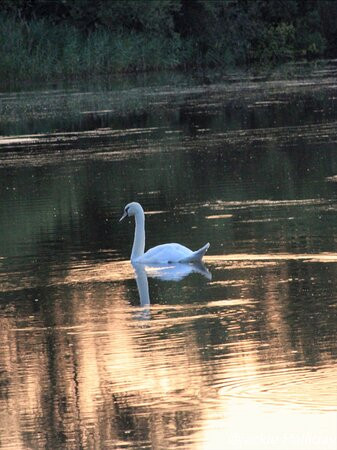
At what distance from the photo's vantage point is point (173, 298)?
40.2 feet

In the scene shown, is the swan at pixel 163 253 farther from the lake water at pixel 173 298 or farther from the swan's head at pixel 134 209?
the swan's head at pixel 134 209

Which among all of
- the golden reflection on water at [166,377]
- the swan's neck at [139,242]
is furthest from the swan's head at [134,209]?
the golden reflection on water at [166,377]

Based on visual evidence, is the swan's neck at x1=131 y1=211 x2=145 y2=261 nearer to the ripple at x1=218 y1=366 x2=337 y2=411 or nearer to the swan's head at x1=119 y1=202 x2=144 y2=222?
the swan's head at x1=119 y1=202 x2=144 y2=222

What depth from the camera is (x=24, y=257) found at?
49.8 feet

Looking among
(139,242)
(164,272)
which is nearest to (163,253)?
(164,272)


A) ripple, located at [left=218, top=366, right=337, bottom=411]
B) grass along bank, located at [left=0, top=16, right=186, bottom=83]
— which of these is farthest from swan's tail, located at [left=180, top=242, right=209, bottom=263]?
grass along bank, located at [left=0, top=16, right=186, bottom=83]

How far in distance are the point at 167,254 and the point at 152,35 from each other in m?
48.0

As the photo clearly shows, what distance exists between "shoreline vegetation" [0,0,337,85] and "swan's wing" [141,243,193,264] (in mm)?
37293

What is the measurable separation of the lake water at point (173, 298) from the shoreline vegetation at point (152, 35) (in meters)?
25.6

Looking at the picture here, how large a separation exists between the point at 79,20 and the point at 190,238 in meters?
47.1

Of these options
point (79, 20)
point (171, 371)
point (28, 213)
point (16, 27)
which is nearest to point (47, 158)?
point (28, 213)

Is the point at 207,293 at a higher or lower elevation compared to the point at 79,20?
lower

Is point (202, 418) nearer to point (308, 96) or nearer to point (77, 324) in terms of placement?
point (77, 324)

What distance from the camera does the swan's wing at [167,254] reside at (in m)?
13.9
